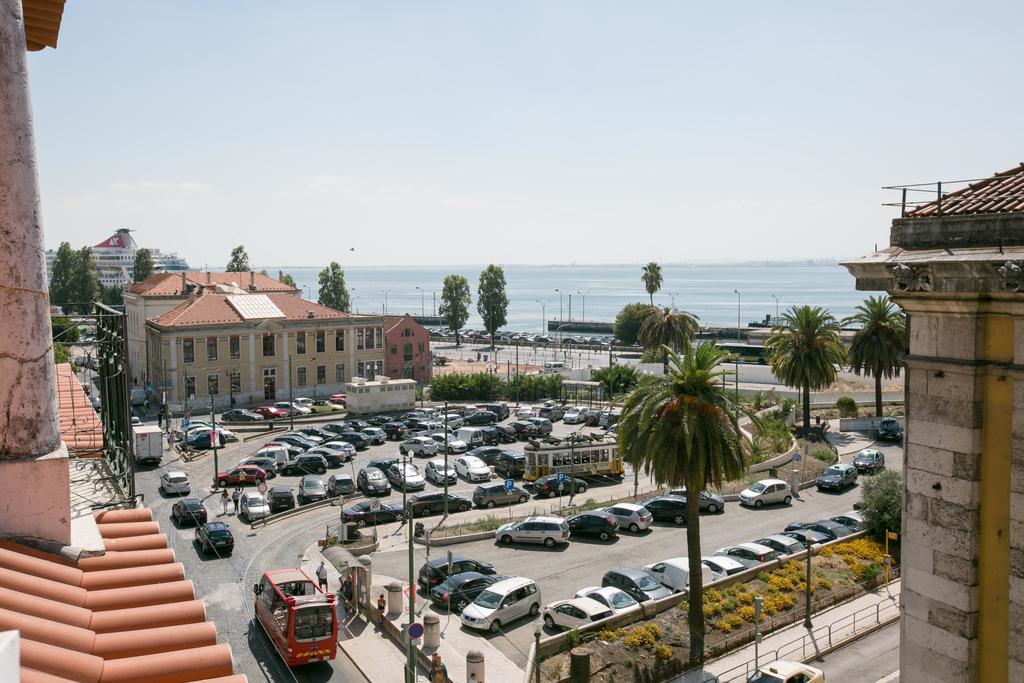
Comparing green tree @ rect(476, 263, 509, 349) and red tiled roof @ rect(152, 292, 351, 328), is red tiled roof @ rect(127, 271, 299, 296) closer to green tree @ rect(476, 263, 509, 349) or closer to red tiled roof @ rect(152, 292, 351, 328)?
red tiled roof @ rect(152, 292, 351, 328)

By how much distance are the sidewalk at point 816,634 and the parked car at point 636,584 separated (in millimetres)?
3141

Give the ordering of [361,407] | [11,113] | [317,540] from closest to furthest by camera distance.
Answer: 1. [11,113]
2. [317,540]
3. [361,407]

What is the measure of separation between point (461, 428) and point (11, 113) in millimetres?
53972

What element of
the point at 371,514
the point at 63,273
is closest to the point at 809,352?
the point at 371,514

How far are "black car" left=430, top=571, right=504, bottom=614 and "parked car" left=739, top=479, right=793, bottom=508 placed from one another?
17.2 metres

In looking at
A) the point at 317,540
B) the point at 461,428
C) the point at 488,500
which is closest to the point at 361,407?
the point at 461,428

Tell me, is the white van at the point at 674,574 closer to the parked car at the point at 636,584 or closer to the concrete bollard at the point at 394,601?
the parked car at the point at 636,584

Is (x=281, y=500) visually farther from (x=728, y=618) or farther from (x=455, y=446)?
(x=728, y=618)

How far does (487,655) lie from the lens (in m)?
23.6

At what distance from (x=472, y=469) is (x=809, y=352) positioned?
74.1ft

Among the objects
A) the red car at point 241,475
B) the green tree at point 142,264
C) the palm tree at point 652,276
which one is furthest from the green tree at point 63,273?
the red car at point 241,475

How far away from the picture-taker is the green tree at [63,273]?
4473 inches

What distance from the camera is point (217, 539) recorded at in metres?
32.2

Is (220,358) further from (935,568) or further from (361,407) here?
(935,568)
